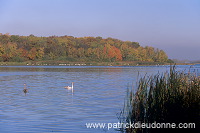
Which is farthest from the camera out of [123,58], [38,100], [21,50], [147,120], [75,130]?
[123,58]

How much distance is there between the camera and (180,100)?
1088 centimetres

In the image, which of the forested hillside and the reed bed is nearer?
the reed bed

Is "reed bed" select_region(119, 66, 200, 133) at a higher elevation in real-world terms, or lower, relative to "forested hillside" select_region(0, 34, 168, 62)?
lower

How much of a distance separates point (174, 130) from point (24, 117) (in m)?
6.74

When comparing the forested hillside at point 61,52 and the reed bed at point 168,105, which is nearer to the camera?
the reed bed at point 168,105

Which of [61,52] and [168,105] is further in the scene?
[61,52]

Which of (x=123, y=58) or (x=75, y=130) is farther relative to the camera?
(x=123, y=58)

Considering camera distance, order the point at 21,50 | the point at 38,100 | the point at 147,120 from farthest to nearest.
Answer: the point at 21,50 → the point at 38,100 → the point at 147,120

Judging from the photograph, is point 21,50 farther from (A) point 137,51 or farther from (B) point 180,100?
(B) point 180,100

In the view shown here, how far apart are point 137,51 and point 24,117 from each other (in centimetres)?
13749

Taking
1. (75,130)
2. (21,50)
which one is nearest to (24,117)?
(75,130)

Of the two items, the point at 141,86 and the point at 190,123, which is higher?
the point at 141,86

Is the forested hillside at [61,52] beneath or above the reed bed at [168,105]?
above

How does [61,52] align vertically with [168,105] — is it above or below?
above
